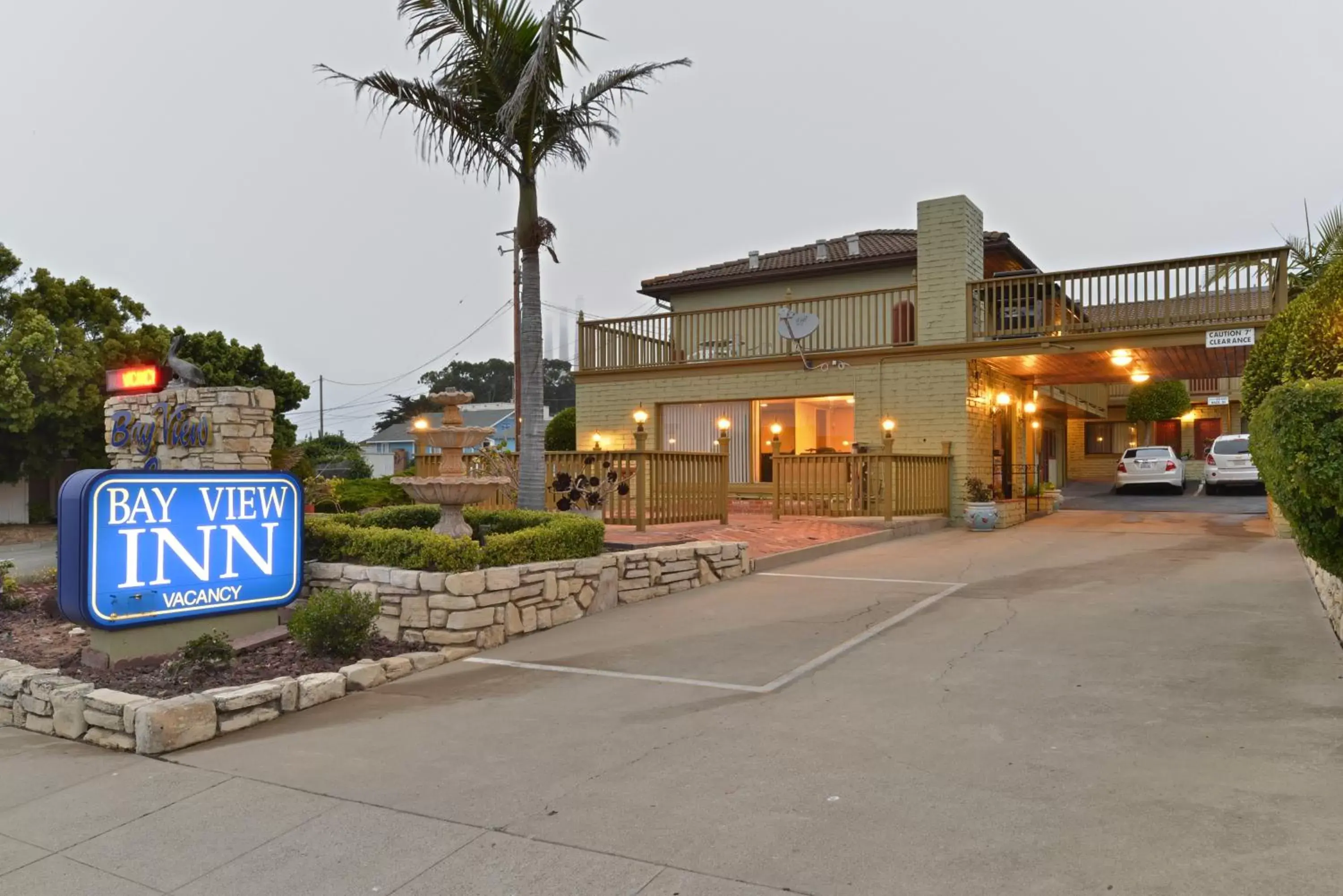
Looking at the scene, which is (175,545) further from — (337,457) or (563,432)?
(337,457)

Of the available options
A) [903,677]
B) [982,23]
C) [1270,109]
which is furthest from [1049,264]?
[903,677]

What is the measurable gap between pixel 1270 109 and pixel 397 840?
5048cm

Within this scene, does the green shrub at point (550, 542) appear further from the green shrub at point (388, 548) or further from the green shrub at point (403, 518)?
the green shrub at point (403, 518)

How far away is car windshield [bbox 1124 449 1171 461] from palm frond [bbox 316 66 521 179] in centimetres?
2128

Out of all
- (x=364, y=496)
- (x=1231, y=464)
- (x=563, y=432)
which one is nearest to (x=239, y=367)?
(x=364, y=496)

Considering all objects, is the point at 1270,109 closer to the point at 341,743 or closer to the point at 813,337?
the point at 813,337

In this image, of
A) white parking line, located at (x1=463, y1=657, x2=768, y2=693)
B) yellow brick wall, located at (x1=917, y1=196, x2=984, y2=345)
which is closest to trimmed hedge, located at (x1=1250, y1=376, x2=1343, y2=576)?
white parking line, located at (x1=463, y1=657, x2=768, y2=693)

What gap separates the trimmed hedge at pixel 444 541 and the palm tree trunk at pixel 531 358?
0.89 meters

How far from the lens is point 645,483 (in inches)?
450

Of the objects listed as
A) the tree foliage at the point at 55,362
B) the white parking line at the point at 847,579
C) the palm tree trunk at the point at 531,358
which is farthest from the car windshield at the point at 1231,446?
the tree foliage at the point at 55,362

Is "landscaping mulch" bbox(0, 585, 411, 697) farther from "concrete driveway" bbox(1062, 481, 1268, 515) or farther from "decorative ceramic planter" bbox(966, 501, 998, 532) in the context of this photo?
"concrete driveway" bbox(1062, 481, 1268, 515)

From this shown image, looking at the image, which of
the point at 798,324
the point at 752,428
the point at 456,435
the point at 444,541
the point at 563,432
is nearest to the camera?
the point at 444,541

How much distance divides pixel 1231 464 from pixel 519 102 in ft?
70.0

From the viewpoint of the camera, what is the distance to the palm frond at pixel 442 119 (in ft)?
30.5
